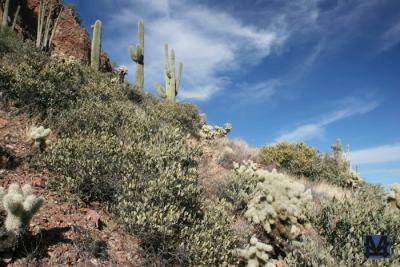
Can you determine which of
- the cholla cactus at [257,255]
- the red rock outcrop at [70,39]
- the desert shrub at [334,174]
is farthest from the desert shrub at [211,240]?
the red rock outcrop at [70,39]

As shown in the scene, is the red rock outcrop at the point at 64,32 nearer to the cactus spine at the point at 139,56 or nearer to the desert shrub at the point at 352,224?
the cactus spine at the point at 139,56

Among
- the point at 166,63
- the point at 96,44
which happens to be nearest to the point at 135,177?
the point at 96,44

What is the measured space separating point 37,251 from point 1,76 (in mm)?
5956

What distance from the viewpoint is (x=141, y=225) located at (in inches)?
199

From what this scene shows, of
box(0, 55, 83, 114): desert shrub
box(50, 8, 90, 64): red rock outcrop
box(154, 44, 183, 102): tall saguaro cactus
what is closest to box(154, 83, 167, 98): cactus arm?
box(154, 44, 183, 102): tall saguaro cactus

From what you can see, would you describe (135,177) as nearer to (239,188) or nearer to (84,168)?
(84,168)

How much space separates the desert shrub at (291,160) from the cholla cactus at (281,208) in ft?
24.0

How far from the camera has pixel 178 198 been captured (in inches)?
231

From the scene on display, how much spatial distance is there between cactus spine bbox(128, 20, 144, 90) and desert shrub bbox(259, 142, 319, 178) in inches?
379

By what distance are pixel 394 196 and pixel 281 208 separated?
3047 mm

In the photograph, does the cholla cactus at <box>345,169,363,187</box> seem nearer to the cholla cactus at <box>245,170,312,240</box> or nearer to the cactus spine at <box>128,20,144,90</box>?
the cholla cactus at <box>245,170,312,240</box>

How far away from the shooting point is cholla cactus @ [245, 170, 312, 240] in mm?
6363

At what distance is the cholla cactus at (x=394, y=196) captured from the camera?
24.8 feet

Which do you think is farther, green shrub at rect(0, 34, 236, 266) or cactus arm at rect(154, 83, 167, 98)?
cactus arm at rect(154, 83, 167, 98)
